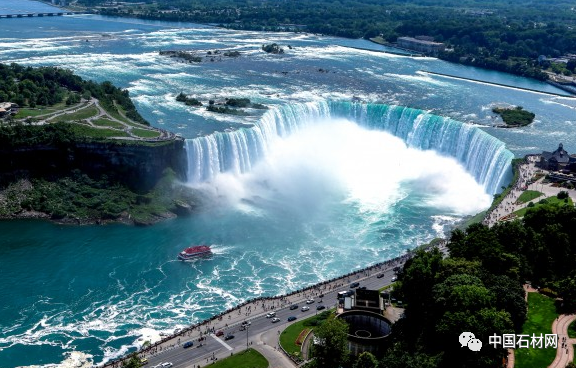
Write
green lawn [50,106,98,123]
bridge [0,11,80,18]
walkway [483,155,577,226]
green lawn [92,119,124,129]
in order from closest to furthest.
→ walkway [483,155,577,226] < green lawn [92,119,124,129] < green lawn [50,106,98,123] < bridge [0,11,80,18]

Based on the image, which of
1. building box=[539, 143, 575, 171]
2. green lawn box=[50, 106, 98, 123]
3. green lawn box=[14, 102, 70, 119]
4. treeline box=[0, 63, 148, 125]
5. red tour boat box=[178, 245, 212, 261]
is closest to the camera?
red tour boat box=[178, 245, 212, 261]

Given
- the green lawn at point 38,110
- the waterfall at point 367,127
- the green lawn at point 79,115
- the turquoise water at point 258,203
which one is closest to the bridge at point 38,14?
the turquoise water at point 258,203

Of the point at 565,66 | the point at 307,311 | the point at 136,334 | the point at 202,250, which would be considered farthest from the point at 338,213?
the point at 565,66

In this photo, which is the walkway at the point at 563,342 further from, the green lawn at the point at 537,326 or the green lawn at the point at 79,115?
the green lawn at the point at 79,115

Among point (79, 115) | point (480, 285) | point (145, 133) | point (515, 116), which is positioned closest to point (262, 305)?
point (480, 285)

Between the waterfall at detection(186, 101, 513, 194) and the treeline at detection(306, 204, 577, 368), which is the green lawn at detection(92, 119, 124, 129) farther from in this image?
the treeline at detection(306, 204, 577, 368)

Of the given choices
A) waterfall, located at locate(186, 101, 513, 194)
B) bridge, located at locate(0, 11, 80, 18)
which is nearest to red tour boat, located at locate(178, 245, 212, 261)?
waterfall, located at locate(186, 101, 513, 194)
